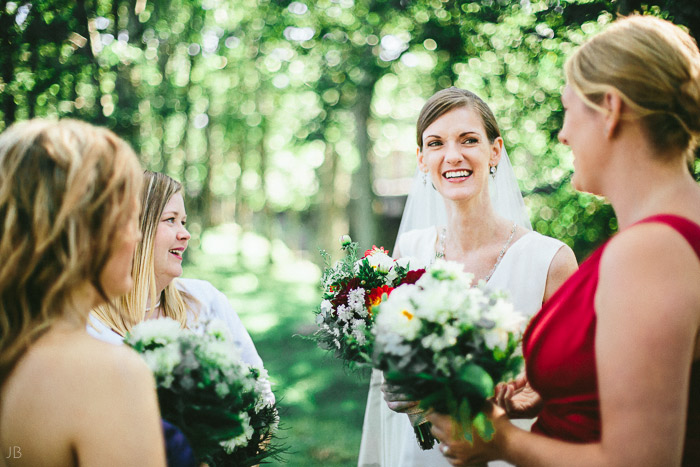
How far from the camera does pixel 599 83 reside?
186 cm

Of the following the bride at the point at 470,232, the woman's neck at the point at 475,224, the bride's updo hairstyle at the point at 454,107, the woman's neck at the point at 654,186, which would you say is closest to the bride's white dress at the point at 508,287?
the bride at the point at 470,232

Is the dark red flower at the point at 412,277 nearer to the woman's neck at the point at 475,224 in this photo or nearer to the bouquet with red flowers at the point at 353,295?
the bouquet with red flowers at the point at 353,295

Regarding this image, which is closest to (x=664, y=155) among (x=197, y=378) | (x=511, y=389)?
(x=511, y=389)

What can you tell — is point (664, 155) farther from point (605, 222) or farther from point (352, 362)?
point (605, 222)

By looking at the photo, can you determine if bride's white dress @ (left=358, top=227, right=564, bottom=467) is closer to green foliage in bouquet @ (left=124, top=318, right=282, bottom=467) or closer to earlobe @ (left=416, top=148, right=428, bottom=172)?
earlobe @ (left=416, top=148, right=428, bottom=172)

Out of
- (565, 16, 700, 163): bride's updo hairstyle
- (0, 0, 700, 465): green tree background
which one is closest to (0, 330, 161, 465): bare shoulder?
(565, 16, 700, 163): bride's updo hairstyle

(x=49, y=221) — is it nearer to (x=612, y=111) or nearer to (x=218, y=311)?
(x=612, y=111)

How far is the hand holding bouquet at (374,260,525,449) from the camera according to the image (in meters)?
1.96

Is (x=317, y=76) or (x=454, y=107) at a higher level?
(x=317, y=76)

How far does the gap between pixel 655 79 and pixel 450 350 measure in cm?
115

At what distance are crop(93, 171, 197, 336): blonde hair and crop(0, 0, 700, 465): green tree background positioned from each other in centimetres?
138

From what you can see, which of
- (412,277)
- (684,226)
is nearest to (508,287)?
(412,277)

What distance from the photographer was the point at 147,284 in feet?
10.8

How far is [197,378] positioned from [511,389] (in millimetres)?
1613
